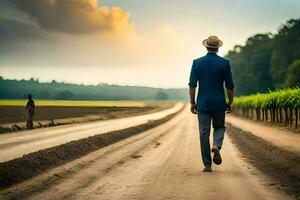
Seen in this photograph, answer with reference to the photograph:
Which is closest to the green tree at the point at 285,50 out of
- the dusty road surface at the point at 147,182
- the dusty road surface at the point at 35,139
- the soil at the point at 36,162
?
the dusty road surface at the point at 35,139

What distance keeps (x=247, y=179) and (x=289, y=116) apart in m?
28.3

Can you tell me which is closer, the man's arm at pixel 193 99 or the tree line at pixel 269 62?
the man's arm at pixel 193 99

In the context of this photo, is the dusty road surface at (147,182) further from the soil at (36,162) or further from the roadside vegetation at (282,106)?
the roadside vegetation at (282,106)

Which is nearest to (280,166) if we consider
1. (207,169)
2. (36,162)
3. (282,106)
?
(207,169)

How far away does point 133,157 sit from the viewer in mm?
13625

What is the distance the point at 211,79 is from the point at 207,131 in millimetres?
1049

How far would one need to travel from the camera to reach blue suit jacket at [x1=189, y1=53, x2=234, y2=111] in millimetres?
10625

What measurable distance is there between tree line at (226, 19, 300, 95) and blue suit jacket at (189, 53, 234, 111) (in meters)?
74.1

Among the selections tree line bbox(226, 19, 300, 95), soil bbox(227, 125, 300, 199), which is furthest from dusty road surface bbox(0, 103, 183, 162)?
tree line bbox(226, 19, 300, 95)

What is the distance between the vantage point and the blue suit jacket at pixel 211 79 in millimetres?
10625

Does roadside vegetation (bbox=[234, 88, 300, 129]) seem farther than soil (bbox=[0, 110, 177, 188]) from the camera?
Yes

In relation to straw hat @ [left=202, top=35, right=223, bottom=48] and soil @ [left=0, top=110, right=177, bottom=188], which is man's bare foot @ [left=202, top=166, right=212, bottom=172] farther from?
soil @ [left=0, top=110, right=177, bottom=188]

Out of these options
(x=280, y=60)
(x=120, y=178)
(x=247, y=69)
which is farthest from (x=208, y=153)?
(x=247, y=69)

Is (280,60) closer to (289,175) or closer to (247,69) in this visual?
(247,69)
